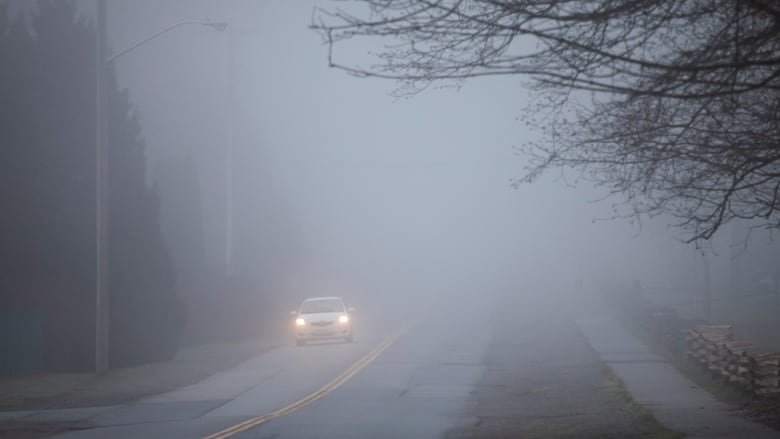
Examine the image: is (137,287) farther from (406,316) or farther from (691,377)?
(406,316)

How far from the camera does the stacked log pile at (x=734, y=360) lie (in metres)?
17.1

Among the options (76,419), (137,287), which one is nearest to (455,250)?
(137,287)

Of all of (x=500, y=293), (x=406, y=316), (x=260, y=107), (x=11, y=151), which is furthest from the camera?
(x=260, y=107)

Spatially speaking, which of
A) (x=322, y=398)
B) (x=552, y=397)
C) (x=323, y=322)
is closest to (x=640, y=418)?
(x=552, y=397)

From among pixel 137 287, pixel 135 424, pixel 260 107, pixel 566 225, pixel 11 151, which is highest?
pixel 260 107

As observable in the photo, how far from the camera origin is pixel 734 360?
61.4 feet

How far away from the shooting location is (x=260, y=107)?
125062 mm

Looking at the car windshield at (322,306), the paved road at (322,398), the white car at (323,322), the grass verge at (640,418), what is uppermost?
the car windshield at (322,306)

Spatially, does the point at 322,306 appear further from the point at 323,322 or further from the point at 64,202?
the point at 64,202

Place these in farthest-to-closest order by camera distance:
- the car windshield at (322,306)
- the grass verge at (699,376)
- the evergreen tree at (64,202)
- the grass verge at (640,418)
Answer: the car windshield at (322,306)
the evergreen tree at (64,202)
the grass verge at (699,376)
the grass verge at (640,418)

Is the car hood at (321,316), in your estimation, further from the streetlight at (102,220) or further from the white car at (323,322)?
the streetlight at (102,220)

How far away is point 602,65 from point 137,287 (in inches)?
903

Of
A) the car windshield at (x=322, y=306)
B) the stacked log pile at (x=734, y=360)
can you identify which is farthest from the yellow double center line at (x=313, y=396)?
the stacked log pile at (x=734, y=360)

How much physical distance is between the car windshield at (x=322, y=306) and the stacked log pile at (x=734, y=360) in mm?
16254
